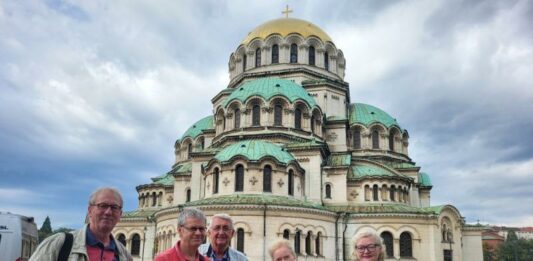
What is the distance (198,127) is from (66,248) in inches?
1652

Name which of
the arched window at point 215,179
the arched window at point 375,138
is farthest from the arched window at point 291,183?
the arched window at point 375,138

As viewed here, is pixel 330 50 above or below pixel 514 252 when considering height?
above

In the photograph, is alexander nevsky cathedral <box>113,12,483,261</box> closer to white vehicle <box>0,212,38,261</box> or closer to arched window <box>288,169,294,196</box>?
arched window <box>288,169,294,196</box>

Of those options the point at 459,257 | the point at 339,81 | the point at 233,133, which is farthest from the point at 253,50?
the point at 459,257

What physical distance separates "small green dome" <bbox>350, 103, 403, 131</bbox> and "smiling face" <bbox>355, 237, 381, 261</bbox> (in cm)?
3843

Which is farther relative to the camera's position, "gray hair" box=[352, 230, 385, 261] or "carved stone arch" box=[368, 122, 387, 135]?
"carved stone arch" box=[368, 122, 387, 135]

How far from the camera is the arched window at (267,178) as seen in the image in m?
30.8

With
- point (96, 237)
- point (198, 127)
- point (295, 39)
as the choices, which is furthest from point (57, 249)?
point (198, 127)

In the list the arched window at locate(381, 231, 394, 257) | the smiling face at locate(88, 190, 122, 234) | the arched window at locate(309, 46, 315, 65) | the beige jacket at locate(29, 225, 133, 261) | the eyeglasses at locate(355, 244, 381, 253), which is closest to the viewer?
the beige jacket at locate(29, 225, 133, 261)

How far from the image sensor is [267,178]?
1219 inches

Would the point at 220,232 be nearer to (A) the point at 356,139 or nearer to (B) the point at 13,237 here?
(B) the point at 13,237

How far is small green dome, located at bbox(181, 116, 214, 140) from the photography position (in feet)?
149

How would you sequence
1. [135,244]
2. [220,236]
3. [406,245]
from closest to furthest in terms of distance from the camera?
[220,236] < [406,245] < [135,244]

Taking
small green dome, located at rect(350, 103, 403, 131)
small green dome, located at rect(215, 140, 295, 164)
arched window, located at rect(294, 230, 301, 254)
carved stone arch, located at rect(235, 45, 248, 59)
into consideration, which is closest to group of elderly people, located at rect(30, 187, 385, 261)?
arched window, located at rect(294, 230, 301, 254)
